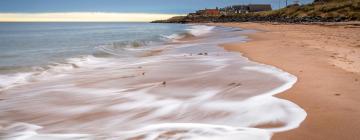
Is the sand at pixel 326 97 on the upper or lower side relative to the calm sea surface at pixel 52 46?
lower

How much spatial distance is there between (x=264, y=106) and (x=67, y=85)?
482 centimetres

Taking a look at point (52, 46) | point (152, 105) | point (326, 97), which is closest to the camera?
point (326, 97)

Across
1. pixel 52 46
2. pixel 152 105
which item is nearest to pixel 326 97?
pixel 152 105

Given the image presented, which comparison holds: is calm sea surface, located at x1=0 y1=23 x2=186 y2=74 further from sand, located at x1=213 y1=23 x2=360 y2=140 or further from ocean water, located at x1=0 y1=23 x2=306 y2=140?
sand, located at x1=213 y1=23 x2=360 y2=140

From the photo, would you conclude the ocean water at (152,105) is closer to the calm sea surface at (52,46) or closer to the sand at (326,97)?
the sand at (326,97)

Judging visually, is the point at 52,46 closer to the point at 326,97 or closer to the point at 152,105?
the point at 152,105

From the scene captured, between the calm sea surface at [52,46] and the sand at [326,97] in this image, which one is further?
the calm sea surface at [52,46]

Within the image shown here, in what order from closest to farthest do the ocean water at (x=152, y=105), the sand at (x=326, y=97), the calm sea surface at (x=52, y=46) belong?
the sand at (x=326, y=97) → the ocean water at (x=152, y=105) → the calm sea surface at (x=52, y=46)

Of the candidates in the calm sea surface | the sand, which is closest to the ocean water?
the sand

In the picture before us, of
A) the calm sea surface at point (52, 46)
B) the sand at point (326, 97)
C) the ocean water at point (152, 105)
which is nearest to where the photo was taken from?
the sand at point (326, 97)

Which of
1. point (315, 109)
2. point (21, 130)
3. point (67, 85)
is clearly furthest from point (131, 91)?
point (315, 109)

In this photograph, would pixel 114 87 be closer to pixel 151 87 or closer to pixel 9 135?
pixel 151 87

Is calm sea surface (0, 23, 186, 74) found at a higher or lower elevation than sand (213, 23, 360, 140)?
higher

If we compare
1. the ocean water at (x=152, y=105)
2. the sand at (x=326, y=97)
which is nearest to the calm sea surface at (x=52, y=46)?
the ocean water at (x=152, y=105)
